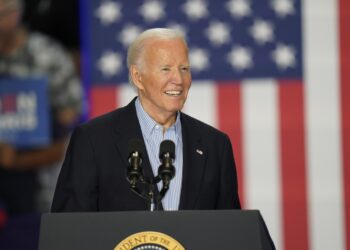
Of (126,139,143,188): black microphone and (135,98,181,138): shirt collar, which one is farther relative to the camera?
(135,98,181,138): shirt collar

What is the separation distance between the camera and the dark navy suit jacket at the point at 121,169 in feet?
7.63

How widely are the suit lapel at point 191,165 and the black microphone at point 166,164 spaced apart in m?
0.35

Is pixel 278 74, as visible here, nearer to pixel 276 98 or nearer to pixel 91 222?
pixel 276 98

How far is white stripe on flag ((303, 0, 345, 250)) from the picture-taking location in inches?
186

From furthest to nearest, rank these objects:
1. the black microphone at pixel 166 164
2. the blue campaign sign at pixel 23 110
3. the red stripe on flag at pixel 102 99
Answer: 1. the red stripe on flag at pixel 102 99
2. the blue campaign sign at pixel 23 110
3. the black microphone at pixel 166 164

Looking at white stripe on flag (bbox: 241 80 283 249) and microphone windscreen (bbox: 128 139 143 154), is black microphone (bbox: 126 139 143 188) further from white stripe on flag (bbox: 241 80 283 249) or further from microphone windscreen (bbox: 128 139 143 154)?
white stripe on flag (bbox: 241 80 283 249)

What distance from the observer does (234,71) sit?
475cm

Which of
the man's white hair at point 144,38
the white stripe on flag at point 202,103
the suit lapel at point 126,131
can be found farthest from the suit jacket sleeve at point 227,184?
the white stripe on flag at point 202,103

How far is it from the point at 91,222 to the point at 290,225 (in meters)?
2.98

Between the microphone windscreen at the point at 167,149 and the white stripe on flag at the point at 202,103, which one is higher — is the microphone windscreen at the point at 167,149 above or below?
below

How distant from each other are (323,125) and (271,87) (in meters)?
0.39

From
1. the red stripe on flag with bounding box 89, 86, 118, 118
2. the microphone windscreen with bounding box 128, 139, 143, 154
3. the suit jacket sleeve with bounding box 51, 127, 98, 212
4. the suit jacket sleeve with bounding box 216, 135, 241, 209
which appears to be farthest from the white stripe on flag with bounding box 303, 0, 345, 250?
the microphone windscreen with bounding box 128, 139, 143, 154

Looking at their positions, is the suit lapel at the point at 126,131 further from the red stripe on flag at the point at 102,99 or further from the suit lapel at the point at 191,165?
the red stripe on flag at the point at 102,99

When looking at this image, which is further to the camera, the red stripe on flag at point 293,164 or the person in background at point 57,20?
the red stripe on flag at point 293,164
